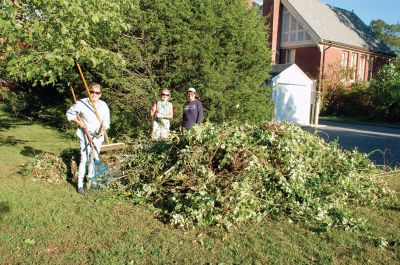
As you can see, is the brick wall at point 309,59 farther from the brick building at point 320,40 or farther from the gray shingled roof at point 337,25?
the gray shingled roof at point 337,25

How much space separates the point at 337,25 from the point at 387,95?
10.4m

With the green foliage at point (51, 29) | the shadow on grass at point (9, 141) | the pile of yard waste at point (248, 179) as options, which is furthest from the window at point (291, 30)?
the pile of yard waste at point (248, 179)

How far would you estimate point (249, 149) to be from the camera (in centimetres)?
594

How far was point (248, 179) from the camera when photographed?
5566 mm

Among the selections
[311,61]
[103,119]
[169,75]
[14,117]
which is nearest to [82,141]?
[103,119]

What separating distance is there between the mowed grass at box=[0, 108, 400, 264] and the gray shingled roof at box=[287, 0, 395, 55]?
2587 cm

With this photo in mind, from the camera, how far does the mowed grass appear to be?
13.8 feet

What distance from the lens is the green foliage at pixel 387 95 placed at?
24031 millimetres

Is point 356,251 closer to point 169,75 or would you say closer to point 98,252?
point 98,252

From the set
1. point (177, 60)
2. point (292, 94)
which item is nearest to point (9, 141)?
point (177, 60)

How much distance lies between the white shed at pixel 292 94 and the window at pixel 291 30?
9.71 m

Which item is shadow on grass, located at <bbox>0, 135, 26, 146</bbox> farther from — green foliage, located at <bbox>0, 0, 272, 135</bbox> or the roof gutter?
the roof gutter

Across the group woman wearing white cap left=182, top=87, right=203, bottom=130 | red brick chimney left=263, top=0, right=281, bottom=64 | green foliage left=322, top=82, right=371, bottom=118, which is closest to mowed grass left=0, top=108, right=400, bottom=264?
woman wearing white cap left=182, top=87, right=203, bottom=130

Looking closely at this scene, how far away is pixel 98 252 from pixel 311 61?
2815cm
